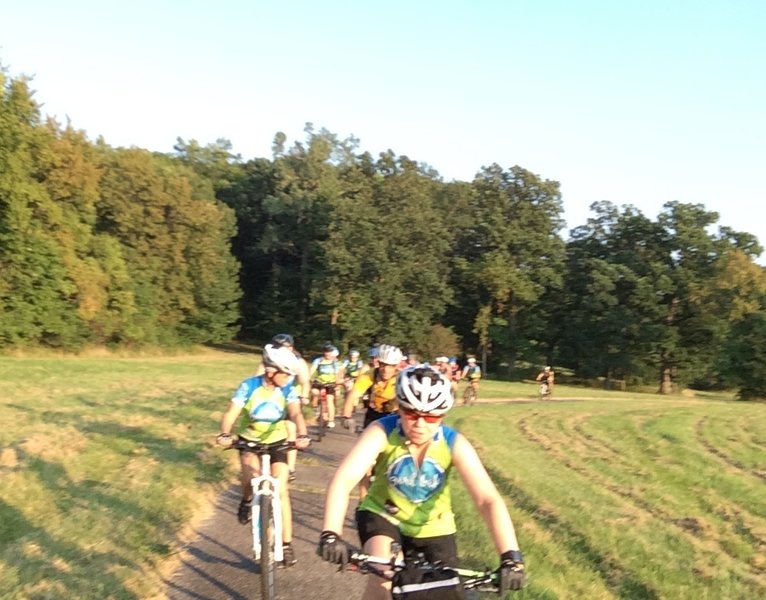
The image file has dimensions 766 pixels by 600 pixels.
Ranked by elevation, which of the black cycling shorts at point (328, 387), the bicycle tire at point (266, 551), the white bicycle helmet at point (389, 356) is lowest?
the bicycle tire at point (266, 551)

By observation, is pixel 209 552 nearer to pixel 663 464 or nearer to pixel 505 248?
pixel 663 464

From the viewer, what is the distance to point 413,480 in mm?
4488

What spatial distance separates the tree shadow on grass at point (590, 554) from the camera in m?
8.47

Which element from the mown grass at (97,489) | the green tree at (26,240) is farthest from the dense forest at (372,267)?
the mown grass at (97,489)

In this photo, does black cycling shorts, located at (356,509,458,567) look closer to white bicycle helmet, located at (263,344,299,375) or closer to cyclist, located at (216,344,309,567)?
cyclist, located at (216,344,309,567)

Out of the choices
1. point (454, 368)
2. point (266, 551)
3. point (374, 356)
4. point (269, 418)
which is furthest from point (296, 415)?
point (454, 368)

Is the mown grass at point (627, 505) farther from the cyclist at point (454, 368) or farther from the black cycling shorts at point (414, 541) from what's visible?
the black cycling shorts at point (414, 541)

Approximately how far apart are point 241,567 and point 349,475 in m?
3.37

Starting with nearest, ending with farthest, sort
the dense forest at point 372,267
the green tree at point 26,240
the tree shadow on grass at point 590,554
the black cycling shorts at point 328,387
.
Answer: the tree shadow on grass at point 590,554, the black cycling shorts at point 328,387, the green tree at point 26,240, the dense forest at point 372,267

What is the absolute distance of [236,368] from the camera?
156ft

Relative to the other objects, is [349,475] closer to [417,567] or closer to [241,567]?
[417,567]

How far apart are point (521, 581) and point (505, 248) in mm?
64533

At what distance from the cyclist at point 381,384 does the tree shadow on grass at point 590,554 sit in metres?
2.70

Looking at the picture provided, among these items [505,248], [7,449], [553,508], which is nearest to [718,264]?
[505,248]
